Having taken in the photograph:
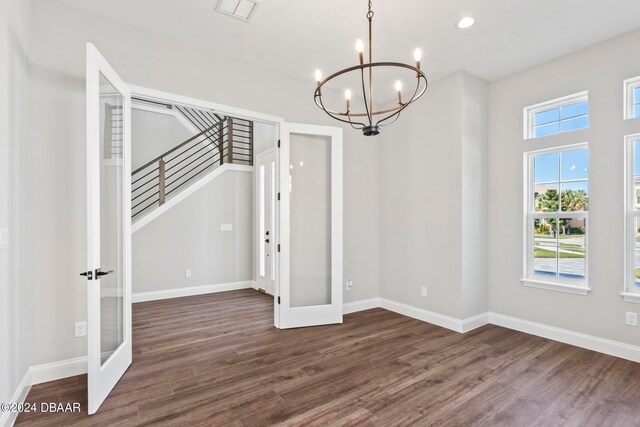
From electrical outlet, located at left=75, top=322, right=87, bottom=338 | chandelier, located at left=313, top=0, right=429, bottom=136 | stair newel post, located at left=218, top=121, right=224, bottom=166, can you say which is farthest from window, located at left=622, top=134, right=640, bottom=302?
stair newel post, located at left=218, top=121, right=224, bottom=166

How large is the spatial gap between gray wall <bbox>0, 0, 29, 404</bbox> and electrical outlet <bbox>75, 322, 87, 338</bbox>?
0.33 meters

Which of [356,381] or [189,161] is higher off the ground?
[189,161]

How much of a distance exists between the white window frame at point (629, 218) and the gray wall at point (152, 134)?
727 cm

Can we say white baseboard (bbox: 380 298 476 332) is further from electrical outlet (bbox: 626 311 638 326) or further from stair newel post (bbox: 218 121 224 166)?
stair newel post (bbox: 218 121 224 166)

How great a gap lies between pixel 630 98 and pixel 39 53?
16.8 ft

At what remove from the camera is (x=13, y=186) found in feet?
7.27

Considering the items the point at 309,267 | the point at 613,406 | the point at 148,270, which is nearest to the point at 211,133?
the point at 148,270

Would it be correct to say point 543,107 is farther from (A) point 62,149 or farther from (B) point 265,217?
(A) point 62,149

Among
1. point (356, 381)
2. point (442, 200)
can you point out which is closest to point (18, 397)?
point (356, 381)

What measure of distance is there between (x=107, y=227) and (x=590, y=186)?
4.41 meters

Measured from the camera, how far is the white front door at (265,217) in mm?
5605

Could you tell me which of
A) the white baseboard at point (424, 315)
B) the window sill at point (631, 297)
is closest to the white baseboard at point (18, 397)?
the white baseboard at point (424, 315)

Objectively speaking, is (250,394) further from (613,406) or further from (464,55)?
(464,55)

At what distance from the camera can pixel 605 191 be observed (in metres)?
3.20
